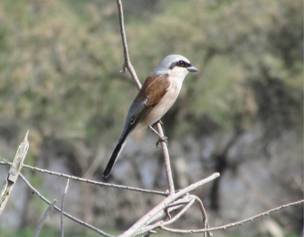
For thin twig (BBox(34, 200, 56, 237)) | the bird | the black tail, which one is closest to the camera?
thin twig (BBox(34, 200, 56, 237))

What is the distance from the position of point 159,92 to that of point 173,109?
6.80 metres

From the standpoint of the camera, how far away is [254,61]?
36.3 feet

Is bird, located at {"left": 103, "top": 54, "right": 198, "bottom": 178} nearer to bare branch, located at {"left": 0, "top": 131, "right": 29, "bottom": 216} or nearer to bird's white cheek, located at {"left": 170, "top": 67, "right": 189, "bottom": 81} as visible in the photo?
bird's white cheek, located at {"left": 170, "top": 67, "right": 189, "bottom": 81}

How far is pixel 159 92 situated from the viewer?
4082mm

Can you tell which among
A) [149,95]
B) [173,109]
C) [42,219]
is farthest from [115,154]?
[173,109]

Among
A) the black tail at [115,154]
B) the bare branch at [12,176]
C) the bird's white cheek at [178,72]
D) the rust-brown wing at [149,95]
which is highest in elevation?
the bird's white cheek at [178,72]

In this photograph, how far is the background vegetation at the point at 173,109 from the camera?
402 inches

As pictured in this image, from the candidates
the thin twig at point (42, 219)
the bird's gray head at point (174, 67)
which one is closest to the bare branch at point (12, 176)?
the thin twig at point (42, 219)

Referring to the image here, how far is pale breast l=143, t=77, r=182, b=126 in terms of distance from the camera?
4.02m

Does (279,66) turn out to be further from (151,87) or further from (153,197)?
(151,87)

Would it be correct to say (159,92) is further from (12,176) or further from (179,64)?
(12,176)

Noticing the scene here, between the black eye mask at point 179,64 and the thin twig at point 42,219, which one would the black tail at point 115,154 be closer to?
the black eye mask at point 179,64

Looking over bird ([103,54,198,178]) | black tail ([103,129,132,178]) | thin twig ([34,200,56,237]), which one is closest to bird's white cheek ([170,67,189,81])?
bird ([103,54,198,178])

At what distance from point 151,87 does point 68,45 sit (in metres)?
6.20
